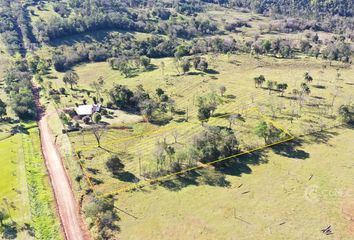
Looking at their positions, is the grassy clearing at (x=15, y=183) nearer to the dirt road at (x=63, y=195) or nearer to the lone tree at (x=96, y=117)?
the dirt road at (x=63, y=195)

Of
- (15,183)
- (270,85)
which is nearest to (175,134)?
(15,183)

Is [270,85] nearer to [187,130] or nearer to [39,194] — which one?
[187,130]

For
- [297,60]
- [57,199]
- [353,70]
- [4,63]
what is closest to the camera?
[57,199]

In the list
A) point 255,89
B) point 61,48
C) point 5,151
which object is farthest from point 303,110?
point 61,48

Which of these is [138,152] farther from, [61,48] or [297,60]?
[61,48]

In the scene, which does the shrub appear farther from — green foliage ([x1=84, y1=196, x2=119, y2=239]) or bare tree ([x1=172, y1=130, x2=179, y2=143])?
green foliage ([x1=84, y1=196, x2=119, y2=239])

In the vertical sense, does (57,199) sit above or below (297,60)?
below
